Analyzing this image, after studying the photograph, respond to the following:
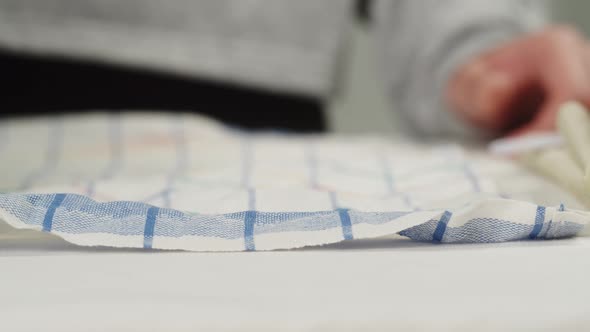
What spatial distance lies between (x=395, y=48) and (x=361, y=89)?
306 mm

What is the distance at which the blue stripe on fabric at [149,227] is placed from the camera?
32 centimetres

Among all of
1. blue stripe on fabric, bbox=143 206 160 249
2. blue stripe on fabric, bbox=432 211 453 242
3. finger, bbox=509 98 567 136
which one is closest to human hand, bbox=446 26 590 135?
finger, bbox=509 98 567 136

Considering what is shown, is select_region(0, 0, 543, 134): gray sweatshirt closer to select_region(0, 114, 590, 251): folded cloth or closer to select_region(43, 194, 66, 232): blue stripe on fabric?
select_region(0, 114, 590, 251): folded cloth

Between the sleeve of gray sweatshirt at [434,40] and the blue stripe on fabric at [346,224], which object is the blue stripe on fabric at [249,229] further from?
the sleeve of gray sweatshirt at [434,40]

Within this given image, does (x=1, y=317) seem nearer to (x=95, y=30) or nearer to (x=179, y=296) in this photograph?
(x=179, y=296)

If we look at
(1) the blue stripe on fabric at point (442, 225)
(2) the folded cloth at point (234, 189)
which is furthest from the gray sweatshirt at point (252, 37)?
(1) the blue stripe on fabric at point (442, 225)

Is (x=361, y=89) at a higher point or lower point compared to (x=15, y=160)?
higher

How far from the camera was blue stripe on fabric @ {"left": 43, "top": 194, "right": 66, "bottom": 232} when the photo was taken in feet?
1.04

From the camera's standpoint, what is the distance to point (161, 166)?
518 millimetres

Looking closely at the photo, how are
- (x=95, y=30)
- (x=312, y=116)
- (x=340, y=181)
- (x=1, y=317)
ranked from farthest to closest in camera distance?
1. (x=312, y=116)
2. (x=95, y=30)
3. (x=340, y=181)
4. (x=1, y=317)

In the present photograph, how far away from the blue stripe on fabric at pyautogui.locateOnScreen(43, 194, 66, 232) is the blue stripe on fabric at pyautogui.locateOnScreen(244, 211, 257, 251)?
0.10m

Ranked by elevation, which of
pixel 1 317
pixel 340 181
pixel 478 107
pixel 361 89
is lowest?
pixel 1 317

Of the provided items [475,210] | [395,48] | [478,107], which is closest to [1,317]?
[475,210]

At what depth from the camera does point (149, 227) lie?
0.32 metres
